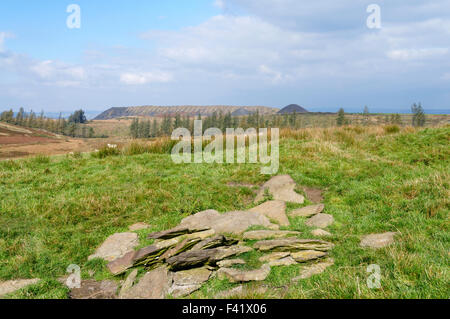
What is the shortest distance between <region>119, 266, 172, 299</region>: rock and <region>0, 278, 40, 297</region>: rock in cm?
161

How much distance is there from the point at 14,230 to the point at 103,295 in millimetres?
3133

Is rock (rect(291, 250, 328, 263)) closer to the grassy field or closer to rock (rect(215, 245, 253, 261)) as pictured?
the grassy field

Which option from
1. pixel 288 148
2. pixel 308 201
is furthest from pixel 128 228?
pixel 288 148

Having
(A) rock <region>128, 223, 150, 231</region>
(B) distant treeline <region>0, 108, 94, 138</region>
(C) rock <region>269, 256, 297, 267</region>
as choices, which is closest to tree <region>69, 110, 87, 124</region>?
(B) distant treeline <region>0, 108, 94, 138</region>

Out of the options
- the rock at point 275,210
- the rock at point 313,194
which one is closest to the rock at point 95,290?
the rock at point 275,210

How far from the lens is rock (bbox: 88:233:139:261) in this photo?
5.19 m

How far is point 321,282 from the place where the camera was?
3.45 meters

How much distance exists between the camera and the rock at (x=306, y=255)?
14.3 ft

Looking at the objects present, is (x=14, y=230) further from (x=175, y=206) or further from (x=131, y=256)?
(x=175, y=206)

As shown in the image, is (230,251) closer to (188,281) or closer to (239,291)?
(188,281)

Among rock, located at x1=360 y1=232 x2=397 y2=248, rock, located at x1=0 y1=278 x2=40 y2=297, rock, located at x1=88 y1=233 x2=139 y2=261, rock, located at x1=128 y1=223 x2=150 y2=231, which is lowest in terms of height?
rock, located at x1=0 y1=278 x2=40 y2=297

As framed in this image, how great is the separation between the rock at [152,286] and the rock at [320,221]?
3.29 metres

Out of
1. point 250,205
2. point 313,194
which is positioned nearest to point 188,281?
point 250,205
